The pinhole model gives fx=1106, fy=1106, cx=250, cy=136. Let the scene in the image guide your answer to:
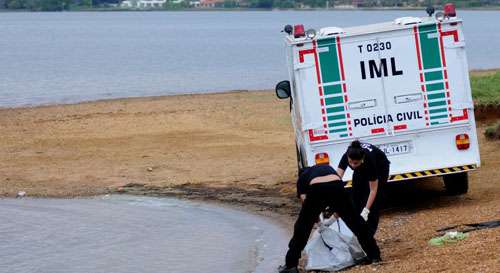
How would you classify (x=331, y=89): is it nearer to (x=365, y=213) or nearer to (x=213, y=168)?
(x=365, y=213)

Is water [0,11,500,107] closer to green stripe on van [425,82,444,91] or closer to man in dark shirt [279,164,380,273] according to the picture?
green stripe on van [425,82,444,91]

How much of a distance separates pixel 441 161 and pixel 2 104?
25.9 metres

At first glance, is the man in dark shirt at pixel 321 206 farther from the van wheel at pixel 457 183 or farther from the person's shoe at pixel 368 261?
the van wheel at pixel 457 183

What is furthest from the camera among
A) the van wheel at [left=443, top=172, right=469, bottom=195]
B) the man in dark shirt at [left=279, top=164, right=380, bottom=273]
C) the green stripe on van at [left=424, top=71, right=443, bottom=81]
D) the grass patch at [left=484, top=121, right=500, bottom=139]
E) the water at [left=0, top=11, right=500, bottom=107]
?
the water at [left=0, top=11, right=500, bottom=107]

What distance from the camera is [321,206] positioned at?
1152 centimetres

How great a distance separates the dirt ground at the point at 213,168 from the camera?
13.0m

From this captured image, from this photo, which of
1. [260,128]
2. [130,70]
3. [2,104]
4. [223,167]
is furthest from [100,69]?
[223,167]

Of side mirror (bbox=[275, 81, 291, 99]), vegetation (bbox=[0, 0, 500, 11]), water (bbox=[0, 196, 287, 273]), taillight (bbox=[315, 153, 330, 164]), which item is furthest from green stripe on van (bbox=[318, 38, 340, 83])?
vegetation (bbox=[0, 0, 500, 11])

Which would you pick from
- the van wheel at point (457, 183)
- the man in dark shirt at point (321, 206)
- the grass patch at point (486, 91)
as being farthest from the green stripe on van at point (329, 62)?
the grass patch at point (486, 91)

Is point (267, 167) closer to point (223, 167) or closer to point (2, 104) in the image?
point (223, 167)

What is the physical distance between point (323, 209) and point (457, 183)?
4.99 metres

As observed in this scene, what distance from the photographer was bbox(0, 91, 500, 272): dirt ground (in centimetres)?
1300

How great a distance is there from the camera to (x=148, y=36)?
118 metres

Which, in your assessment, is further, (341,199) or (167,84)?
(167,84)
